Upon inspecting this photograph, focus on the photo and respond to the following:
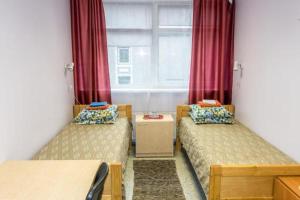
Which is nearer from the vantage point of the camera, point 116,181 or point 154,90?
point 116,181

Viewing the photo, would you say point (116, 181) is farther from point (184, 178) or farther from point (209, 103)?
point (209, 103)

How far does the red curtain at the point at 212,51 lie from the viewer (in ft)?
11.8

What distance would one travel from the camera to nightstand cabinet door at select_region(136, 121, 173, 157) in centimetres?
334

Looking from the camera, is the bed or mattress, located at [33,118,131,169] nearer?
the bed

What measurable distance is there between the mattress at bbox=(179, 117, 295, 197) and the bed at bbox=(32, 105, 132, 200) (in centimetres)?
73

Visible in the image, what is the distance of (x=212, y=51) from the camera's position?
12.0 feet

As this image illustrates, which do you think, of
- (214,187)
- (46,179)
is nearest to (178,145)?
(214,187)

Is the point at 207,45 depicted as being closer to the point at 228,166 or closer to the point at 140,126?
the point at 140,126

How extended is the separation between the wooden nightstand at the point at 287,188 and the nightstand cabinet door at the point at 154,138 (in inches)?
66.1

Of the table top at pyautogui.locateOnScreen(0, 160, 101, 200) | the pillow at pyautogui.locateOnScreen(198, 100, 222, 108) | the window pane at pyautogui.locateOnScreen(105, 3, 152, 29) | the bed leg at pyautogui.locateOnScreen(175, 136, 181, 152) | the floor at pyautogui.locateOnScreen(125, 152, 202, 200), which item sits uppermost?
the window pane at pyautogui.locateOnScreen(105, 3, 152, 29)

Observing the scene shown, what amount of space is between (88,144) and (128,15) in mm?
2061

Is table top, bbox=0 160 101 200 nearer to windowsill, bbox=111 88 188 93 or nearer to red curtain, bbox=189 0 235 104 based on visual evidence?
windowsill, bbox=111 88 188 93

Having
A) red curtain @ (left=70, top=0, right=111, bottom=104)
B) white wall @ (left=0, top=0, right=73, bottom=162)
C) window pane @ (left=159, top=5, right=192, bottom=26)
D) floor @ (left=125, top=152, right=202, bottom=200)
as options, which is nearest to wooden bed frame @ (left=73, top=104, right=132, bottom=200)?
floor @ (left=125, top=152, right=202, bottom=200)

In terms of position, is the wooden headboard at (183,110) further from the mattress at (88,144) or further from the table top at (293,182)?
the table top at (293,182)
